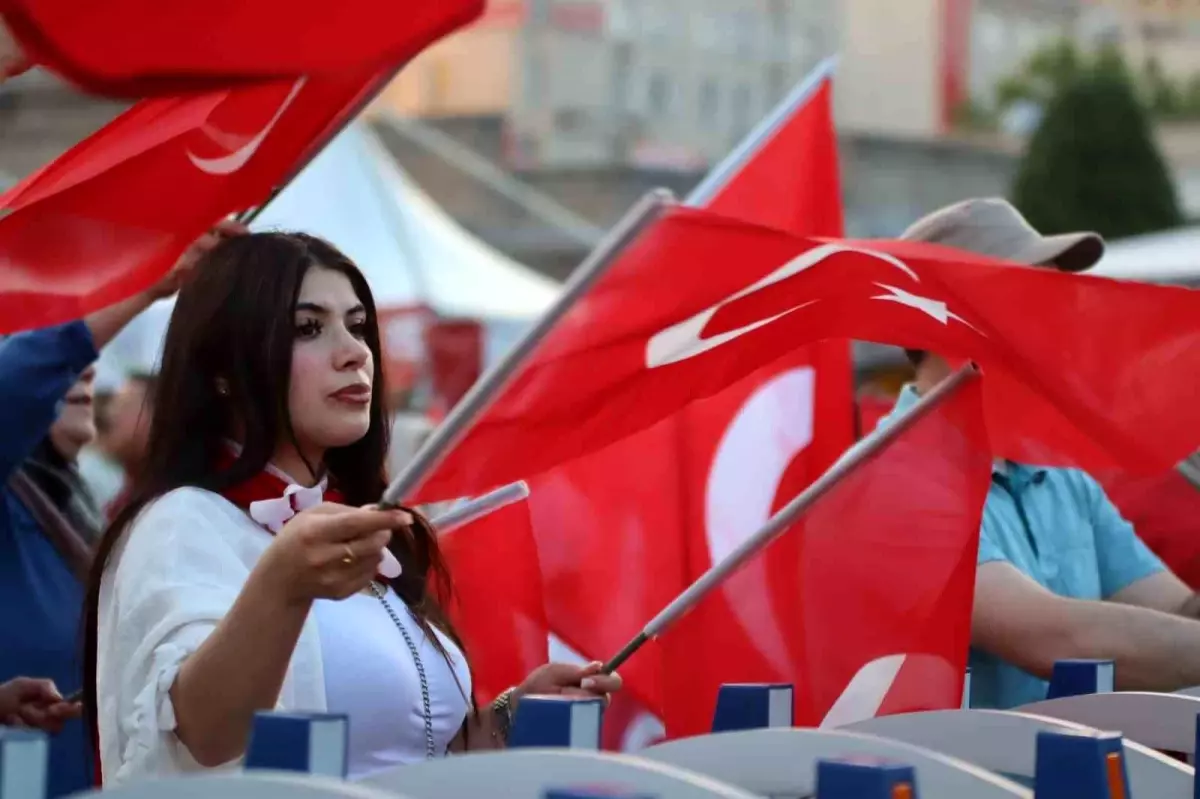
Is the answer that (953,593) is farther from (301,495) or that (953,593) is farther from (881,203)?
(881,203)

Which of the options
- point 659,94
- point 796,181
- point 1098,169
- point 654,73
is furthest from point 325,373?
point 654,73

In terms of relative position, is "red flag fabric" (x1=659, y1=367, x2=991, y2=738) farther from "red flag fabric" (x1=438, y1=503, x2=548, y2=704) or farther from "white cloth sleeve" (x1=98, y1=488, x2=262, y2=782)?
"white cloth sleeve" (x1=98, y1=488, x2=262, y2=782)

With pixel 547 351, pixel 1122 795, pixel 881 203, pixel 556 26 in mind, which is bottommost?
pixel 1122 795

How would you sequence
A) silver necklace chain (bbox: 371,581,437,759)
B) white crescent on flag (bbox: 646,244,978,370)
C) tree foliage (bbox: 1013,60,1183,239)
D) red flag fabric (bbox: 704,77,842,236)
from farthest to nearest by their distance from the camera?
tree foliage (bbox: 1013,60,1183,239)
red flag fabric (bbox: 704,77,842,236)
silver necklace chain (bbox: 371,581,437,759)
white crescent on flag (bbox: 646,244,978,370)

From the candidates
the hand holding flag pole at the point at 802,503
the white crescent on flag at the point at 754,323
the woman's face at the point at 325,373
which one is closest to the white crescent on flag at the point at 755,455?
the hand holding flag pole at the point at 802,503

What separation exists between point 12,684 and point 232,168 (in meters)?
0.94

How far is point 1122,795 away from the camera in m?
2.43

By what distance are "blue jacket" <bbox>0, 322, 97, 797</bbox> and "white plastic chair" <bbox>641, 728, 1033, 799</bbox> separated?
1.68 metres

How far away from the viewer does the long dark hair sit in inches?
126

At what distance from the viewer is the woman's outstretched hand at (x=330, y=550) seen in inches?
104

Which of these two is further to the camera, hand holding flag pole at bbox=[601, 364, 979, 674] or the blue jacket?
the blue jacket

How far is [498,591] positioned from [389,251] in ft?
28.7

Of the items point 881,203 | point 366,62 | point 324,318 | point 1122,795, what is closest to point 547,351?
point 324,318

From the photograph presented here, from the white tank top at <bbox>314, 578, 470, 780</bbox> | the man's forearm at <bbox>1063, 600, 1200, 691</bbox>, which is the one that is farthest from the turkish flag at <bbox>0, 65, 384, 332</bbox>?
the man's forearm at <bbox>1063, 600, 1200, 691</bbox>
